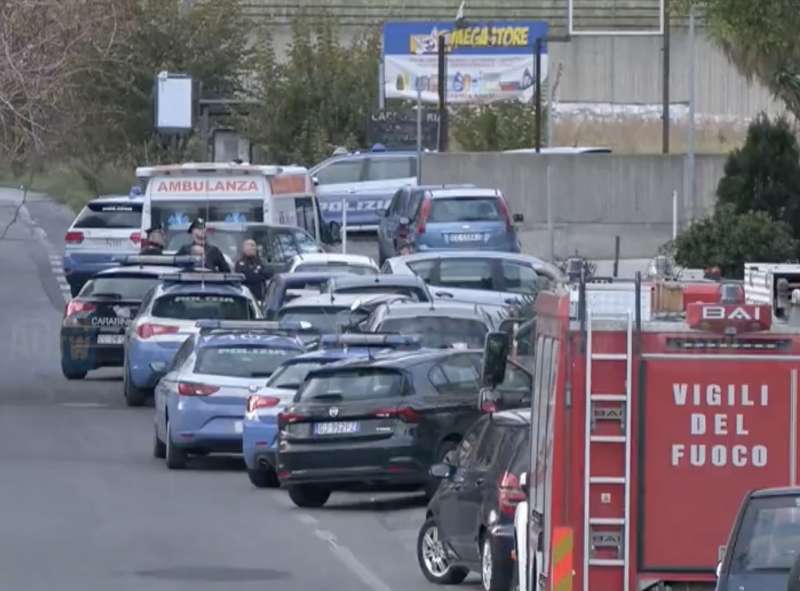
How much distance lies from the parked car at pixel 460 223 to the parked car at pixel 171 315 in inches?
328

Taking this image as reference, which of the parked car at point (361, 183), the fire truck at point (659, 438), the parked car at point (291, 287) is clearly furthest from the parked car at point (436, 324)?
the parked car at point (361, 183)

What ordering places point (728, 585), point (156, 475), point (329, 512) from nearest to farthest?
point (728, 585) → point (329, 512) → point (156, 475)

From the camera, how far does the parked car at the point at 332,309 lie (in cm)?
2680

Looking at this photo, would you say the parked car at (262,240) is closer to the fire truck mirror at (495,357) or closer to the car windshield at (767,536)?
the fire truck mirror at (495,357)

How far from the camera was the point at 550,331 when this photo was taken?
11.3 m

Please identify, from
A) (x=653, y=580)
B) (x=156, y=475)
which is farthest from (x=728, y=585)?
(x=156, y=475)

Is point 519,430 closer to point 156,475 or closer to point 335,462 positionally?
point 335,462

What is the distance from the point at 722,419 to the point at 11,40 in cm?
1657

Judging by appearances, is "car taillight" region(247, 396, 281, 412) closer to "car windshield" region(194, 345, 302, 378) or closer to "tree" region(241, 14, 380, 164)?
"car windshield" region(194, 345, 302, 378)

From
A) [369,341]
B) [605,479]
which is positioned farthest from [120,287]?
[605,479]

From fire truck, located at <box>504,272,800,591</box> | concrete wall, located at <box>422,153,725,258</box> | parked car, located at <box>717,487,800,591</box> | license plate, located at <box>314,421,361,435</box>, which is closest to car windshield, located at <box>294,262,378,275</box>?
concrete wall, located at <box>422,153,725,258</box>

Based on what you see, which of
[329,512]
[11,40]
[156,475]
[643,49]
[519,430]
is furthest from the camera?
[643,49]

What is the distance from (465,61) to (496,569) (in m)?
43.5

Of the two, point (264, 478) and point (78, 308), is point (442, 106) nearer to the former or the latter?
point (78, 308)
